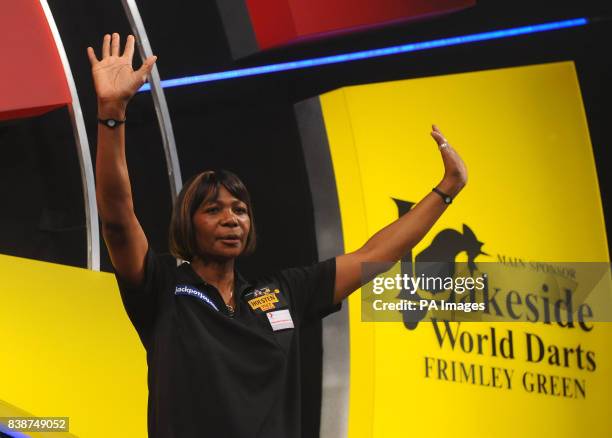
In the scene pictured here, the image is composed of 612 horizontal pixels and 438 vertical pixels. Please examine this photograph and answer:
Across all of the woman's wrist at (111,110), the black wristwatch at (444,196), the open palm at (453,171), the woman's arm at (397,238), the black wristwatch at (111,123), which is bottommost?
the woman's arm at (397,238)

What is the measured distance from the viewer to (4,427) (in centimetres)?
304

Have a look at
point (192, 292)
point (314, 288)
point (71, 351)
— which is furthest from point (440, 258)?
point (192, 292)

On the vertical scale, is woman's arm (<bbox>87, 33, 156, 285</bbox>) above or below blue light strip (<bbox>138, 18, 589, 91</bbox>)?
below

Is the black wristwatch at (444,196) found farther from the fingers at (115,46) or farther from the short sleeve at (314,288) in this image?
the fingers at (115,46)

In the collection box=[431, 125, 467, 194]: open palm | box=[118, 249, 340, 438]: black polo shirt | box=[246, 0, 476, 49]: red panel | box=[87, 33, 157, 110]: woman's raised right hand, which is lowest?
box=[118, 249, 340, 438]: black polo shirt

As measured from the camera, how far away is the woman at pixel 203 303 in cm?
173

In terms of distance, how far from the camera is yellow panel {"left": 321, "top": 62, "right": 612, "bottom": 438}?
391 centimetres

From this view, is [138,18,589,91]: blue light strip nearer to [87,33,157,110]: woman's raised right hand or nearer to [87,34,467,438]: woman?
[87,34,467,438]: woman

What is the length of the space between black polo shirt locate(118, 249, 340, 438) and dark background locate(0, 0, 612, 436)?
251cm

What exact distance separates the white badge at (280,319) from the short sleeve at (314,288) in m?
0.10

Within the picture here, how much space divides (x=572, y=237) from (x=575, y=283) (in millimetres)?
213

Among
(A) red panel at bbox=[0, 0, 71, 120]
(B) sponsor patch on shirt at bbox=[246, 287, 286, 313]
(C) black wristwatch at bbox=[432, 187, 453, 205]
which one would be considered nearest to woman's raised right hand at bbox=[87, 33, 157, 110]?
(B) sponsor patch on shirt at bbox=[246, 287, 286, 313]

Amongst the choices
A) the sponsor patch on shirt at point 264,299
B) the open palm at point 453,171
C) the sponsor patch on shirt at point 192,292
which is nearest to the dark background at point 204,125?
the open palm at point 453,171

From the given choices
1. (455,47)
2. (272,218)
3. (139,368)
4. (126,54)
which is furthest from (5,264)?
(455,47)
